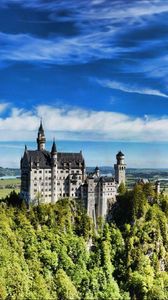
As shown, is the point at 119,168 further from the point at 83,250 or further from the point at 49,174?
the point at 83,250

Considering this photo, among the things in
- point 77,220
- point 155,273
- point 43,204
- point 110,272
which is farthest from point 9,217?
point 155,273

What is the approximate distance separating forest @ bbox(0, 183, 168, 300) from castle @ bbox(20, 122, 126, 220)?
2.05m

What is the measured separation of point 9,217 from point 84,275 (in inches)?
681

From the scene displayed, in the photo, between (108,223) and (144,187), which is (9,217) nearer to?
(108,223)

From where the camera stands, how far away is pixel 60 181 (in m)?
99.8

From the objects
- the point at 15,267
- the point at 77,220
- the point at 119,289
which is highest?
the point at 77,220

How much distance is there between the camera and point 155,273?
101 m

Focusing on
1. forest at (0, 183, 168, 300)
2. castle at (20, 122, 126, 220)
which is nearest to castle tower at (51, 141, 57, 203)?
castle at (20, 122, 126, 220)

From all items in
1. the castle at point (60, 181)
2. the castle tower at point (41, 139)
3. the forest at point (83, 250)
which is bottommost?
the forest at point (83, 250)

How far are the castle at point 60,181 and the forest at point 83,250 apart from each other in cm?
205

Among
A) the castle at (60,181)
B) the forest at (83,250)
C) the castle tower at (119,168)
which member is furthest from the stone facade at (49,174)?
the castle tower at (119,168)

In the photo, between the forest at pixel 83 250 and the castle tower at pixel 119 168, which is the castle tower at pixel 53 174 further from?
the castle tower at pixel 119 168

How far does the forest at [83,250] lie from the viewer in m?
82.1

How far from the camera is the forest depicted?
82062 mm
